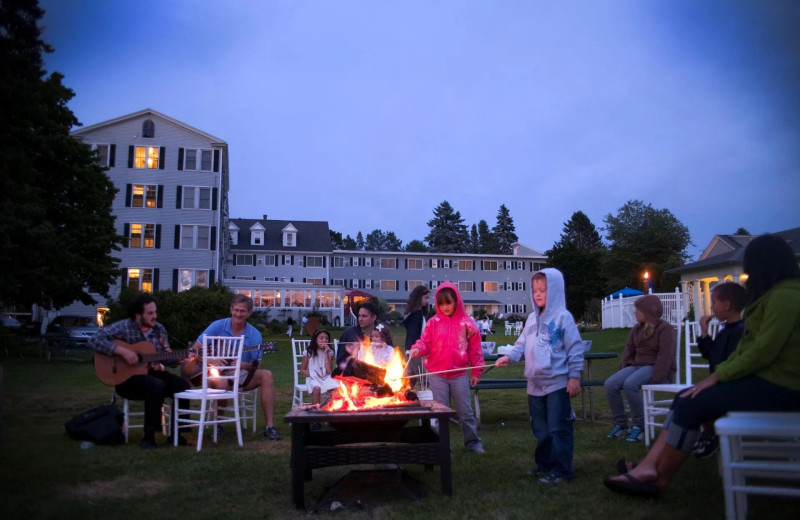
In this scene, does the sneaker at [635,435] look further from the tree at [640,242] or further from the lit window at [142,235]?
the tree at [640,242]

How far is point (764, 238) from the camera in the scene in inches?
146

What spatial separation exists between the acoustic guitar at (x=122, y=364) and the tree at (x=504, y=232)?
86193mm

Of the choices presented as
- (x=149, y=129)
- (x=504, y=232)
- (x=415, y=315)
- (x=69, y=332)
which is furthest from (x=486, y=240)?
(x=415, y=315)

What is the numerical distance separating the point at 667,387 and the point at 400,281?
54432 mm

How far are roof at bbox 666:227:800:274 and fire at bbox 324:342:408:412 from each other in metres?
22.1

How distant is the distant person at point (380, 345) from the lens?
6828 millimetres

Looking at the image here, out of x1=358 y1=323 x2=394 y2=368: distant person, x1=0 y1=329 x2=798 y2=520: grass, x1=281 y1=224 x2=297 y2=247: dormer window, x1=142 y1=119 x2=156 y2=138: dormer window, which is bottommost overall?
x1=0 y1=329 x2=798 y2=520: grass

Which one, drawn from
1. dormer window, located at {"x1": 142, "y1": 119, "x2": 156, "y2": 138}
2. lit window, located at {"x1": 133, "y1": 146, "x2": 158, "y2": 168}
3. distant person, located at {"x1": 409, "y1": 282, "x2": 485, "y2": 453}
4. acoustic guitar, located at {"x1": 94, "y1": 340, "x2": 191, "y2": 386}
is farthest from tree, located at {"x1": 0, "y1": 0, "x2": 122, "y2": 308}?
dormer window, located at {"x1": 142, "y1": 119, "x2": 156, "y2": 138}

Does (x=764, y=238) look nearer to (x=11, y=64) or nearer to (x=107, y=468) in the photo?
(x=107, y=468)

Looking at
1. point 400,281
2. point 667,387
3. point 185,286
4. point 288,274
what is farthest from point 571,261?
point 667,387

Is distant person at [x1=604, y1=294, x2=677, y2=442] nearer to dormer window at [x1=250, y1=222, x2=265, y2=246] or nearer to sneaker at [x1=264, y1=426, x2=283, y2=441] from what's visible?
sneaker at [x1=264, y1=426, x2=283, y2=441]

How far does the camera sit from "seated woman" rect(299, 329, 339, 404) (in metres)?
7.88

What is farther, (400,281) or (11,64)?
(400,281)

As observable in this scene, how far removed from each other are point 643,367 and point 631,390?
323 mm
